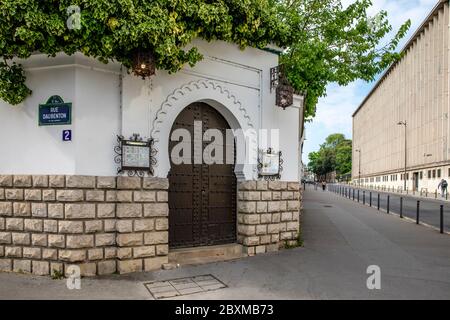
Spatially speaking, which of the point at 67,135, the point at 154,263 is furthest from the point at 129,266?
the point at 67,135

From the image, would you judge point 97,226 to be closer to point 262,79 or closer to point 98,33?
point 98,33

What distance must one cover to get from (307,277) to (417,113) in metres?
55.9

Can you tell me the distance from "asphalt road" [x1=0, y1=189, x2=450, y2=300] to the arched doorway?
2.55ft

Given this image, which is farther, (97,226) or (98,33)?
(97,226)

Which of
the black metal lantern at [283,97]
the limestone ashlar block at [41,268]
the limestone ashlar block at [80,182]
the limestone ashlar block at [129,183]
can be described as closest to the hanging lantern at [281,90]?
the black metal lantern at [283,97]

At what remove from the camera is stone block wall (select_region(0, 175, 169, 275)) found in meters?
6.10

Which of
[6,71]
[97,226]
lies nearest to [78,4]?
[6,71]

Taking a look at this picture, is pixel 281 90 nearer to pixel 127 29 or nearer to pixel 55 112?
pixel 127 29

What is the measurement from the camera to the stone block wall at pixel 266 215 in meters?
8.31

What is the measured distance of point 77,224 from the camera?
240 inches

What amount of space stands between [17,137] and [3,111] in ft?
1.91

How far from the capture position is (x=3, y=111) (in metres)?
6.72

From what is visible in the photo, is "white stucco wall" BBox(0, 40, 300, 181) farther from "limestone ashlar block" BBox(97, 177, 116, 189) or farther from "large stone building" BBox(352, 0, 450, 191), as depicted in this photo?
"large stone building" BBox(352, 0, 450, 191)
